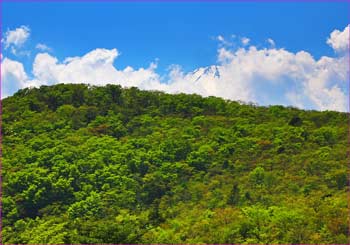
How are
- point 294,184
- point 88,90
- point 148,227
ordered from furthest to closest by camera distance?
1. point 88,90
2. point 294,184
3. point 148,227

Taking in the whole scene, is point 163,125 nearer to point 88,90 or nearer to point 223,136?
point 223,136

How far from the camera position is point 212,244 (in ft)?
67.1

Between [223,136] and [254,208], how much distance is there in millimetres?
12120

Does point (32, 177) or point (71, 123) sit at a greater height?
point (71, 123)

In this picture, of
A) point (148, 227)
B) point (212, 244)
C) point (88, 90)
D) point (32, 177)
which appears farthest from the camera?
point (88, 90)

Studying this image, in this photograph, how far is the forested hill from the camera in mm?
21531

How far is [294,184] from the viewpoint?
2833 cm

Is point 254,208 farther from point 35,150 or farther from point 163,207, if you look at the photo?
point 35,150

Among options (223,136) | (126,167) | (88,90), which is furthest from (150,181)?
(88,90)

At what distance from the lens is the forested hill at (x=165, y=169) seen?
21531 millimetres

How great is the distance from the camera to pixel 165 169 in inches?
1272

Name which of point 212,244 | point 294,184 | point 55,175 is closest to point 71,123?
point 55,175

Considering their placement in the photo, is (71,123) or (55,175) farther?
(71,123)

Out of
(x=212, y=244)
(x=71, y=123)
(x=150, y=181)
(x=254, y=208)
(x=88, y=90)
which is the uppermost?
(x=88, y=90)
